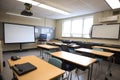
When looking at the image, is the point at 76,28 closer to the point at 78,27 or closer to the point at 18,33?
the point at 78,27

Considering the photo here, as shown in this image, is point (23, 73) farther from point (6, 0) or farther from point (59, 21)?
point (59, 21)

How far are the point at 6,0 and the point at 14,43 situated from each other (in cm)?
294

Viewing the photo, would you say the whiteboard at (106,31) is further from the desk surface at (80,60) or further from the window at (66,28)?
the desk surface at (80,60)

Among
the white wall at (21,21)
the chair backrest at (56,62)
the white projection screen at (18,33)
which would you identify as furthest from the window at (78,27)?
the chair backrest at (56,62)

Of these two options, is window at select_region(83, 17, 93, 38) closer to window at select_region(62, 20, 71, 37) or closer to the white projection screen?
window at select_region(62, 20, 71, 37)

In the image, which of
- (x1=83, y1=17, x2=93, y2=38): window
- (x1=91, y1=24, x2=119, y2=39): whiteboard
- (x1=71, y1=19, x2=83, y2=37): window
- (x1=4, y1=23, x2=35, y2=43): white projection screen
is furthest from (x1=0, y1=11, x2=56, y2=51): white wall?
(x1=91, y1=24, x2=119, y2=39): whiteboard

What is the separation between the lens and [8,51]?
562 cm

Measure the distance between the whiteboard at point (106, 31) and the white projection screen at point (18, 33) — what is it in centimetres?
460

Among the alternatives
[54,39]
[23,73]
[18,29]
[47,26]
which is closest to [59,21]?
[47,26]

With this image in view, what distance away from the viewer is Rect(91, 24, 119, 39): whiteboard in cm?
436

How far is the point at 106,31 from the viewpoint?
4.70 metres

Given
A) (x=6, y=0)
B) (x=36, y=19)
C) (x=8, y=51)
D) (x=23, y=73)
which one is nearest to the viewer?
(x=23, y=73)

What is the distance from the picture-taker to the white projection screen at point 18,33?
207 inches

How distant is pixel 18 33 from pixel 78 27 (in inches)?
176
